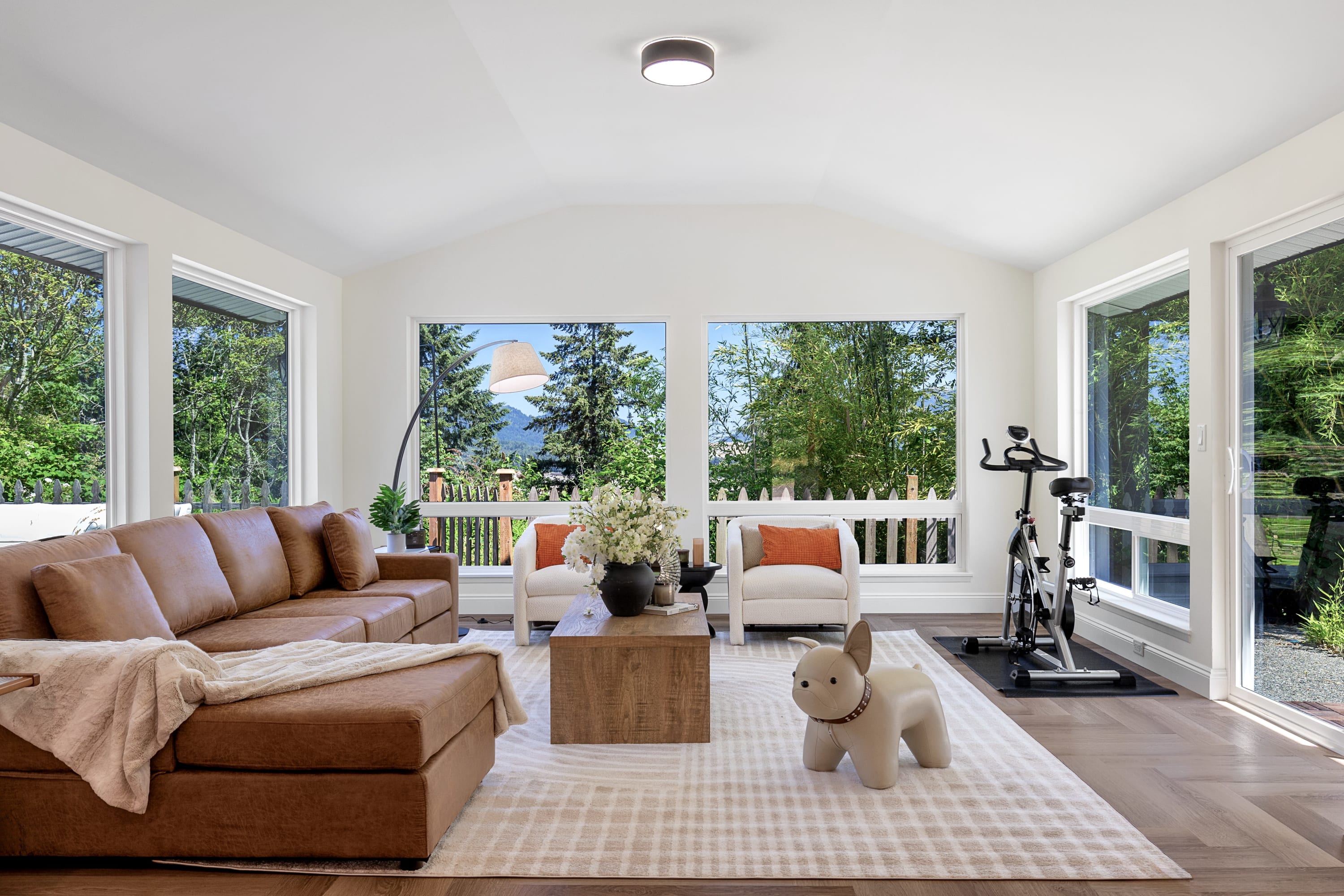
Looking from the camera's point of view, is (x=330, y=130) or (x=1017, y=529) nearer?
(x=330, y=130)

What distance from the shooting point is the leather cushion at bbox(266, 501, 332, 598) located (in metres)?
4.39

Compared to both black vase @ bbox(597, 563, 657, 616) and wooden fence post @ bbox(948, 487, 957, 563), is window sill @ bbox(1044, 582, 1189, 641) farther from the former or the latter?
black vase @ bbox(597, 563, 657, 616)

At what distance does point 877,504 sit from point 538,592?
2.55 metres

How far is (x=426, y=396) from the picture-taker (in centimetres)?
536

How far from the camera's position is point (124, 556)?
3.06m

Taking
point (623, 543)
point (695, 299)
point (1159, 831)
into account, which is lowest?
point (1159, 831)

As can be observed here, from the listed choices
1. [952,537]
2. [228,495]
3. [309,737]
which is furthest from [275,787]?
[952,537]

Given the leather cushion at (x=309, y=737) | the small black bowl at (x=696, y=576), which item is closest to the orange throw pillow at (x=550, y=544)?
the small black bowl at (x=696, y=576)

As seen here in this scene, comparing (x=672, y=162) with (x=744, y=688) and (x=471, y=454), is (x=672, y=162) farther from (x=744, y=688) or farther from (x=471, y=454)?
(x=744, y=688)

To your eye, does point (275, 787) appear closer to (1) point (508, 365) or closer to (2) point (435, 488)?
(1) point (508, 365)

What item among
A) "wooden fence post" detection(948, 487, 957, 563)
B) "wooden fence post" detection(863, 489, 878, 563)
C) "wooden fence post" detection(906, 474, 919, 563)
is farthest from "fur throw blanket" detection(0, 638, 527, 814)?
"wooden fence post" detection(948, 487, 957, 563)

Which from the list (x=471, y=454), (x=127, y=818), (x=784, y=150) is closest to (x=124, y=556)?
(x=127, y=818)

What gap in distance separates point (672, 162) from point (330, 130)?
6.57 feet

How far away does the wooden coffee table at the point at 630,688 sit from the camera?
3.42 metres
